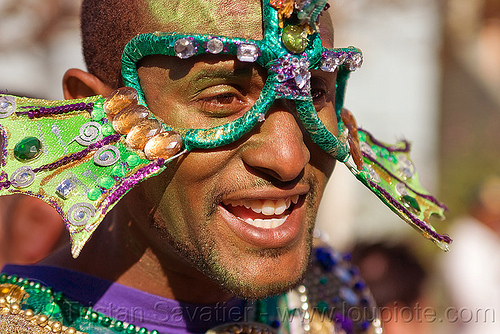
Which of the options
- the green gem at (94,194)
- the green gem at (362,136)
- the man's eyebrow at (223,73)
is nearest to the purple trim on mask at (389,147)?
the green gem at (362,136)

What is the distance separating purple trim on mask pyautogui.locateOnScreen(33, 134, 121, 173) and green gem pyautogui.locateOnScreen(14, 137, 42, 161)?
0.05 m

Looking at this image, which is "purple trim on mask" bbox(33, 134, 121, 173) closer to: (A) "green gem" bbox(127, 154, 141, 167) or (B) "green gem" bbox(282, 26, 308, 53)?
(A) "green gem" bbox(127, 154, 141, 167)

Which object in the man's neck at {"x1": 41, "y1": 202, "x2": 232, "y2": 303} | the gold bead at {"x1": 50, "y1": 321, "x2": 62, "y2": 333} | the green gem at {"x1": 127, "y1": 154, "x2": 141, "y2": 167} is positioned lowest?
the gold bead at {"x1": 50, "y1": 321, "x2": 62, "y2": 333}

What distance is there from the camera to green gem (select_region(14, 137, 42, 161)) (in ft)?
7.24

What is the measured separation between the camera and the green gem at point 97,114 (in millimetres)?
2311

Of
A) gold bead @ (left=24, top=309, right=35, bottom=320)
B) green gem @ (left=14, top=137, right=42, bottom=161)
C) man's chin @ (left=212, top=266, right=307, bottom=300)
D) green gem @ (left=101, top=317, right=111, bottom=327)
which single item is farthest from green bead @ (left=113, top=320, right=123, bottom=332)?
green gem @ (left=14, top=137, right=42, bottom=161)

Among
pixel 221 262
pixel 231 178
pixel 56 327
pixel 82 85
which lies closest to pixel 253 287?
pixel 221 262

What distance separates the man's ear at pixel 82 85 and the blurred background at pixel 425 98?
12.7ft

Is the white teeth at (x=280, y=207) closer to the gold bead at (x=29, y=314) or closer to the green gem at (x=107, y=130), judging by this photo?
the green gem at (x=107, y=130)

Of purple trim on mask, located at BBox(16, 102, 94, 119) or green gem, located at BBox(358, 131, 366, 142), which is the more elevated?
green gem, located at BBox(358, 131, 366, 142)

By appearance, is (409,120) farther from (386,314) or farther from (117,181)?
(117,181)

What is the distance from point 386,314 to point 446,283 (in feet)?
7.30

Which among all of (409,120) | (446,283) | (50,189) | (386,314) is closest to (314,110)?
(50,189)

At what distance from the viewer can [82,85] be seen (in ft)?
8.54
